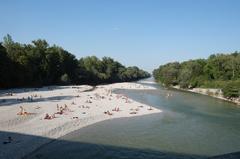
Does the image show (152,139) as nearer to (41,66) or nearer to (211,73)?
(41,66)

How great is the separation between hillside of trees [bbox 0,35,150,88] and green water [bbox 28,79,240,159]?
184ft

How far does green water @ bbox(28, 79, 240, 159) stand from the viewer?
26312mm

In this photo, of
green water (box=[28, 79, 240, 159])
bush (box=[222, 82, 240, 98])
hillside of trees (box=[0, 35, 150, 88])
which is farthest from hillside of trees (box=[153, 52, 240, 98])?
green water (box=[28, 79, 240, 159])

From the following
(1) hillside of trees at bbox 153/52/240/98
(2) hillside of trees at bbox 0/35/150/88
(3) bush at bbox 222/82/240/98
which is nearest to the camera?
(3) bush at bbox 222/82/240/98

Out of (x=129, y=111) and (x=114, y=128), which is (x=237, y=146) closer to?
(x=114, y=128)

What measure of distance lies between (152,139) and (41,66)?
89.1 meters

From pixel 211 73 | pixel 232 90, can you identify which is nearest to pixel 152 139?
pixel 232 90

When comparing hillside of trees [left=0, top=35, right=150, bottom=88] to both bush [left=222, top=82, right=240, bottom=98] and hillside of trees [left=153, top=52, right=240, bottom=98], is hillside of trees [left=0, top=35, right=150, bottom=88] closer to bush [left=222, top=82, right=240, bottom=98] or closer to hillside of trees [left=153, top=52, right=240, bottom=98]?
hillside of trees [left=153, top=52, right=240, bottom=98]

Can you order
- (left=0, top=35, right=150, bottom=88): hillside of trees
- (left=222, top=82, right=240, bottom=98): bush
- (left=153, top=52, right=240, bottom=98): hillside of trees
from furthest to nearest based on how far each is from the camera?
1. (left=153, top=52, right=240, bottom=98): hillside of trees
2. (left=0, top=35, right=150, bottom=88): hillside of trees
3. (left=222, top=82, right=240, bottom=98): bush

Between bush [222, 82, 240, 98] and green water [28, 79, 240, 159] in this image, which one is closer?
green water [28, 79, 240, 159]

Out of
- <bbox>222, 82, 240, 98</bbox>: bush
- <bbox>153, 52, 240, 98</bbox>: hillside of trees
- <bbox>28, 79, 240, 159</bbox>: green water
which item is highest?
<bbox>153, 52, 240, 98</bbox>: hillside of trees

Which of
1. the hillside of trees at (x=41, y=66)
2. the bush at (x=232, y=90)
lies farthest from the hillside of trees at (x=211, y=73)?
the hillside of trees at (x=41, y=66)

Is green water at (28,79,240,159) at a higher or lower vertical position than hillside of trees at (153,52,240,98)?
lower

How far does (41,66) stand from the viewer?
11356 cm
